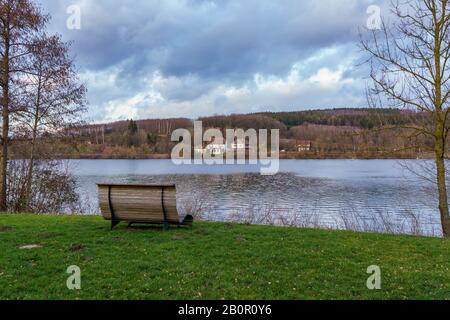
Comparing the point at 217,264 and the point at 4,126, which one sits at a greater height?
the point at 4,126

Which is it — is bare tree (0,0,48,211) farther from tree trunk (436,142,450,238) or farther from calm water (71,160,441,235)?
tree trunk (436,142,450,238)

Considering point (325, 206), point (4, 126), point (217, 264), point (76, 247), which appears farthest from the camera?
point (325, 206)

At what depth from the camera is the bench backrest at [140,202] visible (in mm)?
7648

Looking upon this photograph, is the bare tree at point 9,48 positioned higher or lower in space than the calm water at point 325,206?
higher

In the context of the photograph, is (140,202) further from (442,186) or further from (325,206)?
(325,206)

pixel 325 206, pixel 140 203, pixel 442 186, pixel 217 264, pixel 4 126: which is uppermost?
pixel 4 126

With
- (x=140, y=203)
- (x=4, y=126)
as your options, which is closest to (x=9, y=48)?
(x=4, y=126)

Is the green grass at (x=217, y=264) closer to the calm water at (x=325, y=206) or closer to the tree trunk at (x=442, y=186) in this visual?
the tree trunk at (x=442, y=186)

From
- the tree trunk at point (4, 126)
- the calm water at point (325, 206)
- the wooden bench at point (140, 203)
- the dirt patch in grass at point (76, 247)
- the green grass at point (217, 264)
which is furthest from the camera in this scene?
the calm water at point (325, 206)

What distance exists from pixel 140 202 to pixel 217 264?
2834mm

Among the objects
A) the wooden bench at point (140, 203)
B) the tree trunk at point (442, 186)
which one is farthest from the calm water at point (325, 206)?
the wooden bench at point (140, 203)

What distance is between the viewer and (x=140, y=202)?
7820 mm
